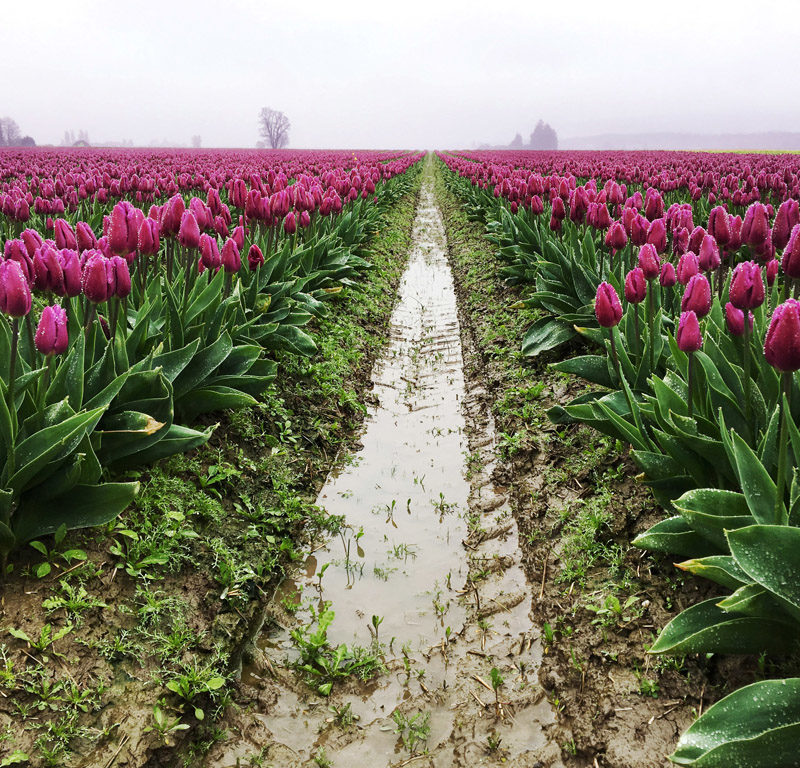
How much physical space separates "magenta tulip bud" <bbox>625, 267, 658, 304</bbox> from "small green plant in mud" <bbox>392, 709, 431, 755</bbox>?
2.10 m

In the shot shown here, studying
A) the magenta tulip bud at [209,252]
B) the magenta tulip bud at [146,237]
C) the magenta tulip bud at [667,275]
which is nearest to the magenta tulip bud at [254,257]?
the magenta tulip bud at [209,252]

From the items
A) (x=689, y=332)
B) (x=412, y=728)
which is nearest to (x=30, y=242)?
(x=412, y=728)

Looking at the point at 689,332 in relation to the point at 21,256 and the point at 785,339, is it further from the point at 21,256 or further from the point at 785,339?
the point at 21,256

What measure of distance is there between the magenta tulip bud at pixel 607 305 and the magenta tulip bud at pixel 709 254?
1.51 ft

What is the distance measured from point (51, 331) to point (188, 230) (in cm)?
151

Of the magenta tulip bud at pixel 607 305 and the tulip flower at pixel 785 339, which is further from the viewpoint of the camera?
the magenta tulip bud at pixel 607 305

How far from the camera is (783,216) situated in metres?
3.13

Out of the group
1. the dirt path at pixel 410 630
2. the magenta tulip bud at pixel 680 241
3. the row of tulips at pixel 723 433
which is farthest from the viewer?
the magenta tulip bud at pixel 680 241

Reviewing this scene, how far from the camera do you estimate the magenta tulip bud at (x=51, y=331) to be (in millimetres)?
2371

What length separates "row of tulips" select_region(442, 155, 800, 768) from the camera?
5.50 feet

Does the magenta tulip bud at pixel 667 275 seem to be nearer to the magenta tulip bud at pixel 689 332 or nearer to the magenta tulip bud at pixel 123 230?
the magenta tulip bud at pixel 689 332

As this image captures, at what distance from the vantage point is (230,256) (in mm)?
3963

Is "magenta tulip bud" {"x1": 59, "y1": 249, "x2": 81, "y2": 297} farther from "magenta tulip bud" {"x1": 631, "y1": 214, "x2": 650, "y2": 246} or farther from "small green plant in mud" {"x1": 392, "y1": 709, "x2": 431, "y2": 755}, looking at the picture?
"magenta tulip bud" {"x1": 631, "y1": 214, "x2": 650, "y2": 246}

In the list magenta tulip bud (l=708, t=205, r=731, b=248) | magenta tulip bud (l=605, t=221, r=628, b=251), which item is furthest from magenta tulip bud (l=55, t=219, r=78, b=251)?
magenta tulip bud (l=708, t=205, r=731, b=248)
